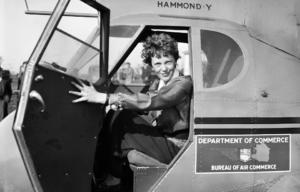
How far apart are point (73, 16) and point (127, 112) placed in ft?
3.24

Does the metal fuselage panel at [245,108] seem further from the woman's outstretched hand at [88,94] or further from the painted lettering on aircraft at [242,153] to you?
the woman's outstretched hand at [88,94]

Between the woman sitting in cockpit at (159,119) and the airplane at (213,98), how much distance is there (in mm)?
120

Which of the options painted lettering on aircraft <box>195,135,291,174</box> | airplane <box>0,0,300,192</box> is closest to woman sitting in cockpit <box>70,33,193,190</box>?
airplane <box>0,0,300,192</box>

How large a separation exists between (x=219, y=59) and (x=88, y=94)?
1312 mm

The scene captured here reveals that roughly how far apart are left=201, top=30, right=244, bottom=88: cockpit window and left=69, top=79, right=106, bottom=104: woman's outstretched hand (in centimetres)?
101

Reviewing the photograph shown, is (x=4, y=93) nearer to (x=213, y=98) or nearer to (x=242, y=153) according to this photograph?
(x=213, y=98)

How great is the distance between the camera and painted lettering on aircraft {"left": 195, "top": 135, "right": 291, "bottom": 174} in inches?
116

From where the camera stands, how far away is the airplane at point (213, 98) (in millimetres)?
2668

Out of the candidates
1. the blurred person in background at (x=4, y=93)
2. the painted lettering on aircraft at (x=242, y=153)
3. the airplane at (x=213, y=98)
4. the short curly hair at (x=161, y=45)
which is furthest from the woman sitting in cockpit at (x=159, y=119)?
the blurred person in background at (x=4, y=93)

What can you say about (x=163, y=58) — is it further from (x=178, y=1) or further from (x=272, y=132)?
(x=272, y=132)

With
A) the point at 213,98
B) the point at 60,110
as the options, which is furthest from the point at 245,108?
the point at 60,110

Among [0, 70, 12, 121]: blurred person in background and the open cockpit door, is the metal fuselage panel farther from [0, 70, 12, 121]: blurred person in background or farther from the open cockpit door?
[0, 70, 12, 121]: blurred person in background

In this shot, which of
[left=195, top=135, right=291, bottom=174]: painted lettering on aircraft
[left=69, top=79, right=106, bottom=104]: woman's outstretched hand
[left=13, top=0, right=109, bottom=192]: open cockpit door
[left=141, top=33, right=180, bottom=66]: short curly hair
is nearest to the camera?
[left=13, top=0, right=109, bottom=192]: open cockpit door

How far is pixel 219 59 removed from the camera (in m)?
3.10
